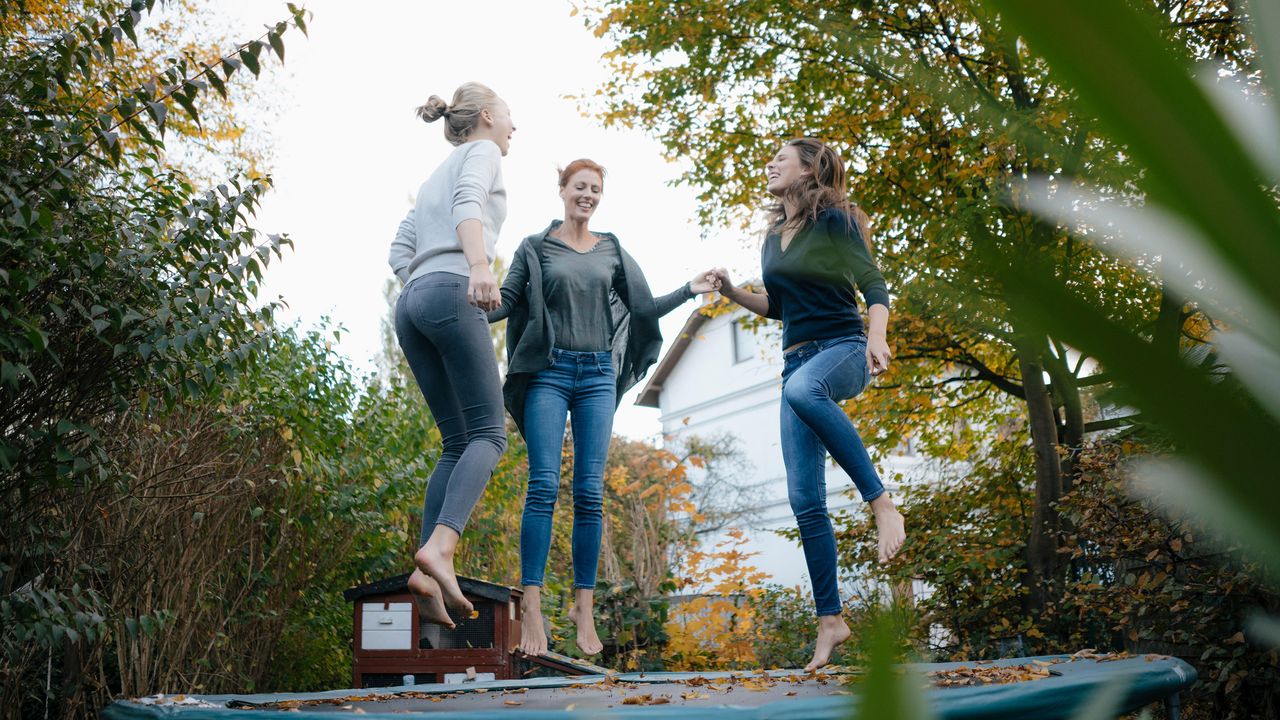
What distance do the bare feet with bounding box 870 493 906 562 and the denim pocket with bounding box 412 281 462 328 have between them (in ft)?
4.18

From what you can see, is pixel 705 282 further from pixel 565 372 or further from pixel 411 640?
pixel 411 640

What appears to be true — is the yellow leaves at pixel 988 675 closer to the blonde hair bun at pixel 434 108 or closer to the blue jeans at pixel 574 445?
the blue jeans at pixel 574 445

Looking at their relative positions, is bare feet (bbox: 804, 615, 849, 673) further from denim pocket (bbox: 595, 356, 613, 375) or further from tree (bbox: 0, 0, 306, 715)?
tree (bbox: 0, 0, 306, 715)

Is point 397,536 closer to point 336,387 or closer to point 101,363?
point 336,387

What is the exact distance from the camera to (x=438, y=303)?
2.69 m

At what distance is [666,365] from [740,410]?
2.39 m

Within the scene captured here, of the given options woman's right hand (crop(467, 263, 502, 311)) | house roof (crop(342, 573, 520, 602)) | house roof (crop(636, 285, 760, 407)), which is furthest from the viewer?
house roof (crop(636, 285, 760, 407))

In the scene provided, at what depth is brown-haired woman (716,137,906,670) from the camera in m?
2.75

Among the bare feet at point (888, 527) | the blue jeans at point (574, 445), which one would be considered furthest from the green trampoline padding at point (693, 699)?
the blue jeans at point (574, 445)

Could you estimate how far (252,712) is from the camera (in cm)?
177

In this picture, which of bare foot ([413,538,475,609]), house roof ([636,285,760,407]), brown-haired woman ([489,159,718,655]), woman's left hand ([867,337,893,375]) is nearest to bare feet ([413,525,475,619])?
bare foot ([413,538,475,609])

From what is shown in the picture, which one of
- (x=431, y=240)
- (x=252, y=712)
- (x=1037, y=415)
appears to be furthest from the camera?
(x=1037, y=415)

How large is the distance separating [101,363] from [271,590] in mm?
2250

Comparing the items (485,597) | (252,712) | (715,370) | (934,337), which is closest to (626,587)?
(485,597)
